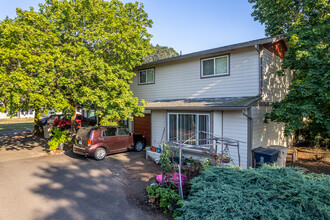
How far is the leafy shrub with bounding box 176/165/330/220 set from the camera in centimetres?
334

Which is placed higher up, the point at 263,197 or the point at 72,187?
the point at 263,197

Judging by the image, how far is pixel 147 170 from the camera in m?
8.31

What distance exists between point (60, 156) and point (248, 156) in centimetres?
995

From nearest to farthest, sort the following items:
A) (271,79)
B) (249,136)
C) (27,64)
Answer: (249,136), (27,64), (271,79)

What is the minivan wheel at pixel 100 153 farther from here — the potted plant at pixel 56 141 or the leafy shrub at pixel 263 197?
the leafy shrub at pixel 263 197

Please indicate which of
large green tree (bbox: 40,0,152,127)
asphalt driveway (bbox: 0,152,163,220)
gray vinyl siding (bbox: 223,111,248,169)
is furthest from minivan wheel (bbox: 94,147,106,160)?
gray vinyl siding (bbox: 223,111,248,169)

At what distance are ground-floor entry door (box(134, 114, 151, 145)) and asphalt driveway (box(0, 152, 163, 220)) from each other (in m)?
2.59

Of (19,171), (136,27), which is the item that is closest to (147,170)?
(19,171)

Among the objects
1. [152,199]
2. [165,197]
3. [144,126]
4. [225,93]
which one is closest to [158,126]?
[144,126]

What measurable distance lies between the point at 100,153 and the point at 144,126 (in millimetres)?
3844

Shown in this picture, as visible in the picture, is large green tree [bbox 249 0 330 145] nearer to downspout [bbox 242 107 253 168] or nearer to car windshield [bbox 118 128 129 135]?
downspout [bbox 242 107 253 168]

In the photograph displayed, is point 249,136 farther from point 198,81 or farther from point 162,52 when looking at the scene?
point 162,52

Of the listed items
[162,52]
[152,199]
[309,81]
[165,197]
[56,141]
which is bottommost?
[152,199]

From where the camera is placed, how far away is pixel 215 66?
31.9 feet
